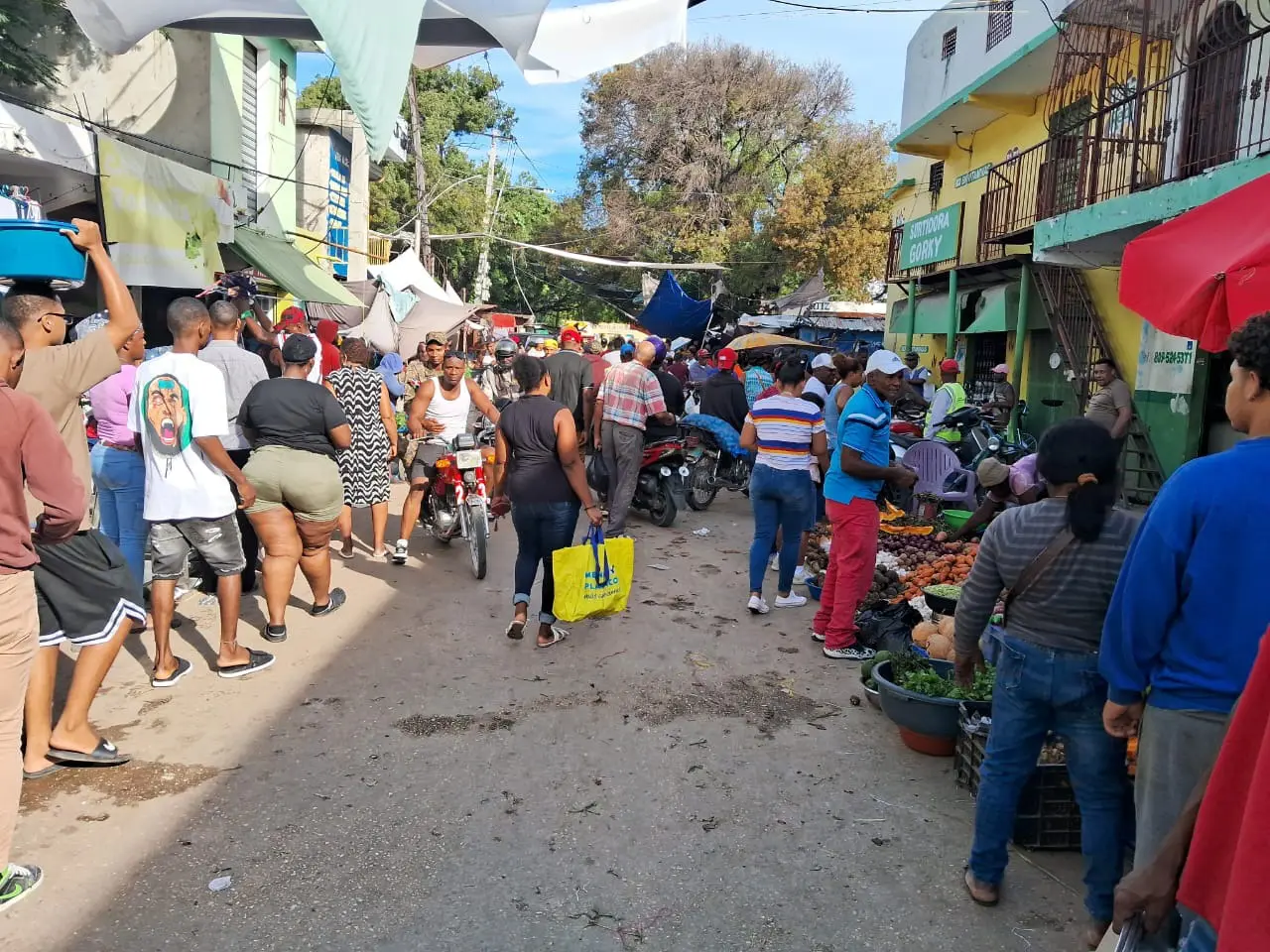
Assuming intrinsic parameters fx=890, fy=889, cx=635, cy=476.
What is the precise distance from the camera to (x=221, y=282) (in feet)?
32.2

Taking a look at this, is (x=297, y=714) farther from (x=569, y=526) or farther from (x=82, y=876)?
(x=569, y=526)

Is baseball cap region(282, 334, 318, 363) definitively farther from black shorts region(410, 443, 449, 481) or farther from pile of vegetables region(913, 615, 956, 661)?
pile of vegetables region(913, 615, 956, 661)

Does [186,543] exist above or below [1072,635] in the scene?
below

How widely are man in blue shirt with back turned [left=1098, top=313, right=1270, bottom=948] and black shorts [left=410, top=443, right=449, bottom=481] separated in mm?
6278

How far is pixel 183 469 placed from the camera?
15.5 feet

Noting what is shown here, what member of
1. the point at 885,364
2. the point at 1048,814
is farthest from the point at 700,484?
the point at 1048,814

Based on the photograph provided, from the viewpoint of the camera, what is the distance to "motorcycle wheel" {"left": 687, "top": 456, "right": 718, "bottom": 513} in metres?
10.8

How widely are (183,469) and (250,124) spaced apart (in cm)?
1226

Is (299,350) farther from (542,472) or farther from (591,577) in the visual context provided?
(591,577)

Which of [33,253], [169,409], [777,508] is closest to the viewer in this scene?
[33,253]

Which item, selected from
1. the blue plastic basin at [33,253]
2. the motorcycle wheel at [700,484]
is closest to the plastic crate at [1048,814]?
the blue plastic basin at [33,253]

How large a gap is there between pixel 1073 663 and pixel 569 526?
11.1 ft

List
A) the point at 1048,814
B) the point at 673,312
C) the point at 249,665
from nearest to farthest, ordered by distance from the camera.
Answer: the point at 1048,814, the point at 249,665, the point at 673,312

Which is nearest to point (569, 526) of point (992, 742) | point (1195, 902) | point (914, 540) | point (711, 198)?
point (992, 742)
